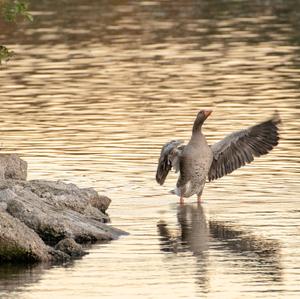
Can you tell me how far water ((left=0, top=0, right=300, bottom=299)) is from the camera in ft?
54.8

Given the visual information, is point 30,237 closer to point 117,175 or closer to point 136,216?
point 136,216

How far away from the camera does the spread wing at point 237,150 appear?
870 inches

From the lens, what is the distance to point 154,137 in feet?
88.2

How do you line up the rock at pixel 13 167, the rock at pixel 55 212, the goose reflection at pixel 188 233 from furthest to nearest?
the rock at pixel 13 167
the goose reflection at pixel 188 233
the rock at pixel 55 212

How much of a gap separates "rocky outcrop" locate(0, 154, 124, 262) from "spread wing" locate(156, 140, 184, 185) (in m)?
1.32

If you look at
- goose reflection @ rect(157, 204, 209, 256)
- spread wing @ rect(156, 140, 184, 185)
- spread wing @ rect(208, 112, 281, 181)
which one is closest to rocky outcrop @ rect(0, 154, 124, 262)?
goose reflection @ rect(157, 204, 209, 256)

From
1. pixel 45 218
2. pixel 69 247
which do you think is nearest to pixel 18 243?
pixel 69 247

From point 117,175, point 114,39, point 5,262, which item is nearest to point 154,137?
point 117,175

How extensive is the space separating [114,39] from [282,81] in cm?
1154

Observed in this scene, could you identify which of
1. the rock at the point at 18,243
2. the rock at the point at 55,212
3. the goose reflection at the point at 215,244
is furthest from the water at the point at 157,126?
the rock at the point at 55,212

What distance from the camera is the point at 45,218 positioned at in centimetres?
1806

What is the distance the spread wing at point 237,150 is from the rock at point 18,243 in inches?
209

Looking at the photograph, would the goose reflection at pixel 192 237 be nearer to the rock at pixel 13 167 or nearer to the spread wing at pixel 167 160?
the spread wing at pixel 167 160

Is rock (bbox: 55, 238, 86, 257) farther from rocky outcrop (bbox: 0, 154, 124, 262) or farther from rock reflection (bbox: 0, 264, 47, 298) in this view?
rock reflection (bbox: 0, 264, 47, 298)
